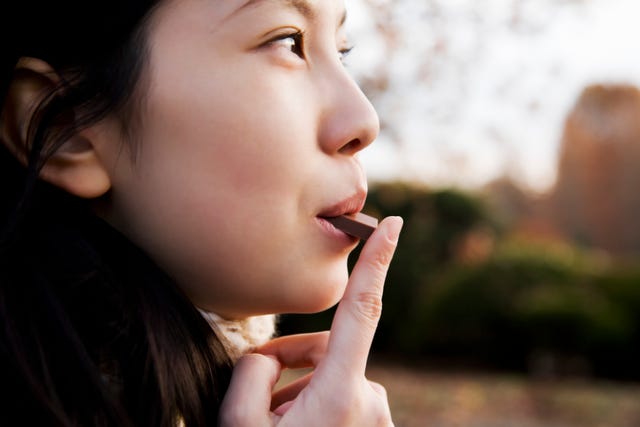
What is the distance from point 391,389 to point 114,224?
769 centimetres

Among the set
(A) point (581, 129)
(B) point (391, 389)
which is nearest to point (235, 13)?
(B) point (391, 389)

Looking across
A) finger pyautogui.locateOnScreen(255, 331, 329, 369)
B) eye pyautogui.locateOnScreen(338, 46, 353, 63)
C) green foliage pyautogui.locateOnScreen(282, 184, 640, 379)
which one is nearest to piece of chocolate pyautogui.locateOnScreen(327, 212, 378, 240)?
finger pyautogui.locateOnScreen(255, 331, 329, 369)

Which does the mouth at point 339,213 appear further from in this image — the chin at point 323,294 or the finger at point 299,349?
the finger at point 299,349

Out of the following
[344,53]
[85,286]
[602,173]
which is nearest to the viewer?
[85,286]

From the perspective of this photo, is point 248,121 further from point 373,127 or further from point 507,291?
point 507,291

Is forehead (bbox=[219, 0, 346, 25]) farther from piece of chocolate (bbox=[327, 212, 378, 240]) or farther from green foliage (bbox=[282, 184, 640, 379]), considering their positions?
green foliage (bbox=[282, 184, 640, 379])

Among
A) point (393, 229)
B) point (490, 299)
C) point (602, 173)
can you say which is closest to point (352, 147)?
point (393, 229)

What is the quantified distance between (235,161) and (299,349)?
447 millimetres

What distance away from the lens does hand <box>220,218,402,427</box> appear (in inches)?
43.5

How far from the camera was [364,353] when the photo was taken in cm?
117

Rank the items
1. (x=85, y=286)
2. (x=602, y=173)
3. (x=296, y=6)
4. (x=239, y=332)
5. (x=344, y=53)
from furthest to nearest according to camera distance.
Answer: (x=602, y=173), (x=344, y=53), (x=239, y=332), (x=296, y=6), (x=85, y=286)

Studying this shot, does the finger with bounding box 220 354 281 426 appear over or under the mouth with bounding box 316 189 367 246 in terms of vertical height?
under

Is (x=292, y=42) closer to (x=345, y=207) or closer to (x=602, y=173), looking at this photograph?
(x=345, y=207)

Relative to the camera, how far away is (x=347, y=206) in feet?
3.97
